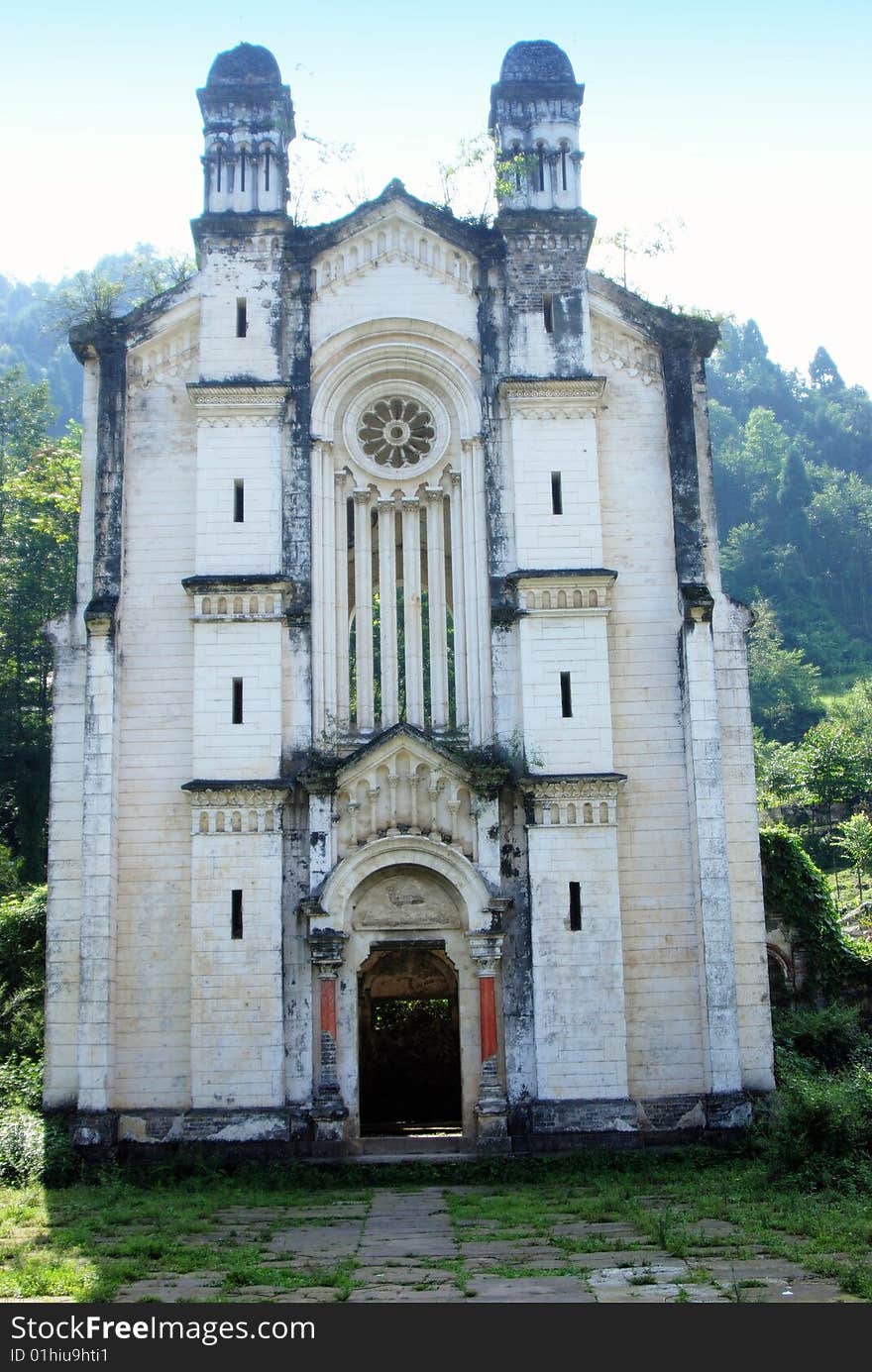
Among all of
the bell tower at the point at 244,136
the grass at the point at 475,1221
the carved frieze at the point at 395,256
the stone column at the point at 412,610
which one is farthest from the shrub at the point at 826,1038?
the bell tower at the point at 244,136

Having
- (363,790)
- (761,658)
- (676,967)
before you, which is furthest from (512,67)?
(761,658)

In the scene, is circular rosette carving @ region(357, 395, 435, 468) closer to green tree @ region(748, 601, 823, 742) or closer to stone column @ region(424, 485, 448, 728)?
stone column @ region(424, 485, 448, 728)

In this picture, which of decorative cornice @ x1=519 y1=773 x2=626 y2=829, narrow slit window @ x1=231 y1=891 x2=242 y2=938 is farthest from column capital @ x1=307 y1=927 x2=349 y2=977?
decorative cornice @ x1=519 y1=773 x2=626 y2=829

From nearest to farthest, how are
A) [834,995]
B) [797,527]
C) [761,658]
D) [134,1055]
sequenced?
1. [134,1055]
2. [834,995]
3. [761,658]
4. [797,527]

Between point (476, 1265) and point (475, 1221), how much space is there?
9.70ft

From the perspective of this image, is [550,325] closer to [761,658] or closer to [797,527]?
[761,658]

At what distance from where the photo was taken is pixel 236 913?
20.5 m

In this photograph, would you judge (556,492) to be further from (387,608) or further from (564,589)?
(387,608)

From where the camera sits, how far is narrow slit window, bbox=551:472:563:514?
21.9 m

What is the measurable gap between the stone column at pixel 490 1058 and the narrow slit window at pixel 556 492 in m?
6.70

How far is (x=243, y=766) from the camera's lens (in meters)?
20.8

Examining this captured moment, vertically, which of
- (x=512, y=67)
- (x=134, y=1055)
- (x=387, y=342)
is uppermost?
(x=512, y=67)

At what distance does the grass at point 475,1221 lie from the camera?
1174 centimetres

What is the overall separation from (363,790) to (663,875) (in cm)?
468
